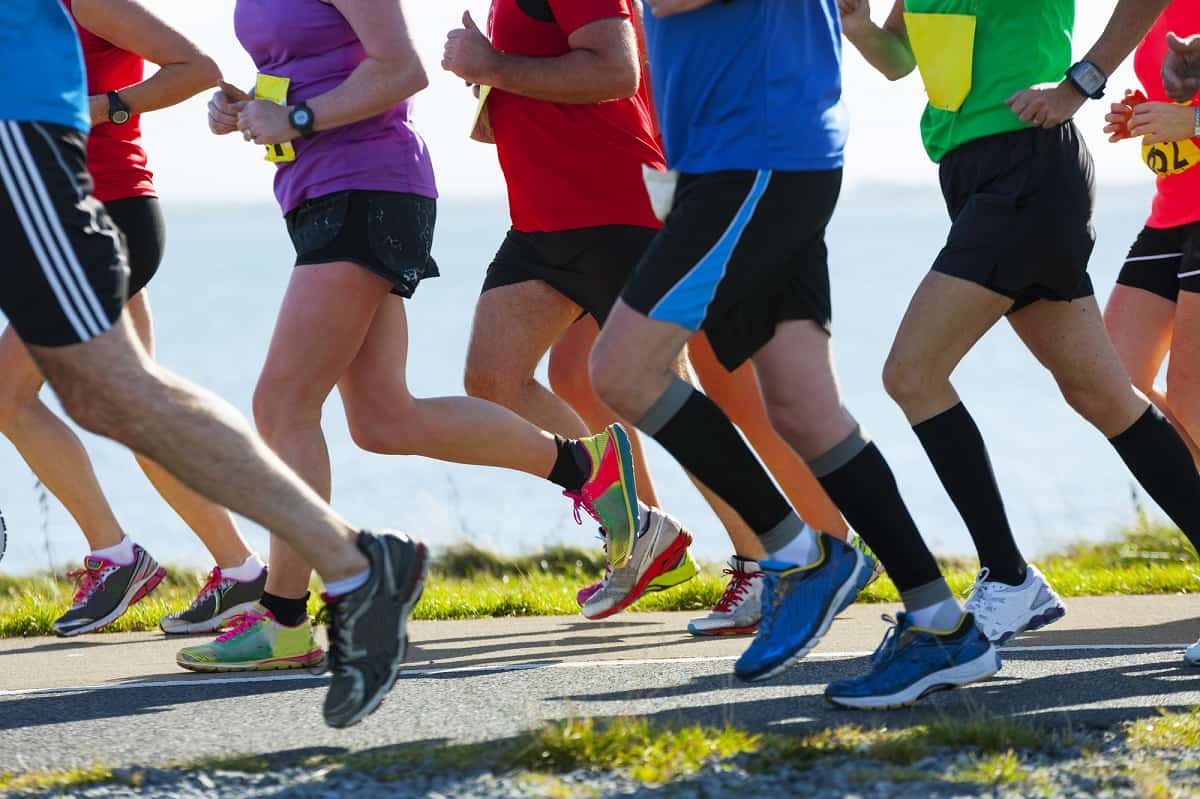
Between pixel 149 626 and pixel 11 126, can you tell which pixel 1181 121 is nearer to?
pixel 11 126

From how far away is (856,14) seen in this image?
189 inches

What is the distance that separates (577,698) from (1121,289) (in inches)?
99.7

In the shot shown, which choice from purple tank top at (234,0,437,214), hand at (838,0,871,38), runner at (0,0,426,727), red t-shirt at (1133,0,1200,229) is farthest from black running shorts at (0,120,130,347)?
red t-shirt at (1133,0,1200,229)

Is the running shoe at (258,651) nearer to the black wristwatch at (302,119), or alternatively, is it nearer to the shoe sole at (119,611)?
the shoe sole at (119,611)

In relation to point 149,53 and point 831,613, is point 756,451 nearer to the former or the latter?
point 831,613

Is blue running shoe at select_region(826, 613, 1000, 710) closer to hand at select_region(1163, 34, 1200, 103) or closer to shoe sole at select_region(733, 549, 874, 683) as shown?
shoe sole at select_region(733, 549, 874, 683)

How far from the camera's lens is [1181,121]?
4984 millimetres

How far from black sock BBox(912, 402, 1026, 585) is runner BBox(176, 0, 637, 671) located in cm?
151

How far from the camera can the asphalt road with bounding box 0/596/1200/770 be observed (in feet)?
12.5

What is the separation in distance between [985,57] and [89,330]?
2.36 m

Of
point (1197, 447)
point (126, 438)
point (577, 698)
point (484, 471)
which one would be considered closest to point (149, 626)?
point (577, 698)

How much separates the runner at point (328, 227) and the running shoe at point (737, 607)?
1132 mm

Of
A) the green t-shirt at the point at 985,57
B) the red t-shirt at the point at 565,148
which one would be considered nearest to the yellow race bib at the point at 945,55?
the green t-shirt at the point at 985,57

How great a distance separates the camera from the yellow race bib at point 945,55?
439cm
